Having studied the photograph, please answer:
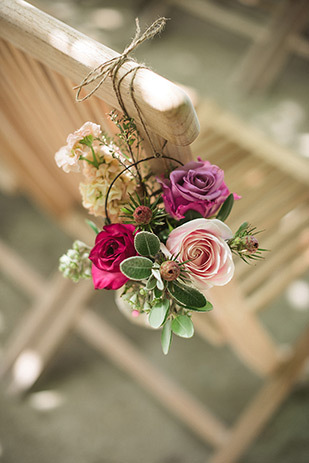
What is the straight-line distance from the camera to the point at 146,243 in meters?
0.62

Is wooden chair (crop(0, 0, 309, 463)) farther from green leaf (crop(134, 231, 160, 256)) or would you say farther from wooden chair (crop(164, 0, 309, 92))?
wooden chair (crop(164, 0, 309, 92))

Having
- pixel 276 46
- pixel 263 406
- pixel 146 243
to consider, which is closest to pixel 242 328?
pixel 263 406

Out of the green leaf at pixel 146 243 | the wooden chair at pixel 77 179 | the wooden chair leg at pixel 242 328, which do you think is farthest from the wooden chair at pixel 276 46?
the green leaf at pixel 146 243

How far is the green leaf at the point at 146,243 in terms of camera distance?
62cm

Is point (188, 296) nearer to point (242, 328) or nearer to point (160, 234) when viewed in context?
point (160, 234)

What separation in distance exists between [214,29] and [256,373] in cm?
179

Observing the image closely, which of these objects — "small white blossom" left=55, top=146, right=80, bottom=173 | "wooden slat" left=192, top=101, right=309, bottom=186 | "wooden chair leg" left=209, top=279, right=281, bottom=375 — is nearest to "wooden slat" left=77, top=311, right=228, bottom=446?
"wooden chair leg" left=209, top=279, right=281, bottom=375

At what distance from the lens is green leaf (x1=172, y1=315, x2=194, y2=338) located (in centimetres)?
63

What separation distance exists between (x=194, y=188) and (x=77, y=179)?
1.72 feet

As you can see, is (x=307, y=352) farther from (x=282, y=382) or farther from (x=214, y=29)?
(x=214, y=29)

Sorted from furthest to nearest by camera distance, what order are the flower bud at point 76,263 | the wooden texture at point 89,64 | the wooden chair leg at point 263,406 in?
the wooden chair leg at point 263,406 < the flower bud at point 76,263 < the wooden texture at point 89,64

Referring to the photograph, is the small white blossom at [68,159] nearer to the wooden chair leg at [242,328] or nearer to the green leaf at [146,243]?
the green leaf at [146,243]

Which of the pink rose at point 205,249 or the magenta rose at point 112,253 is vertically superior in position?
the pink rose at point 205,249

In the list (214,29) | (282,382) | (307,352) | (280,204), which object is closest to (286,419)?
(282,382)
